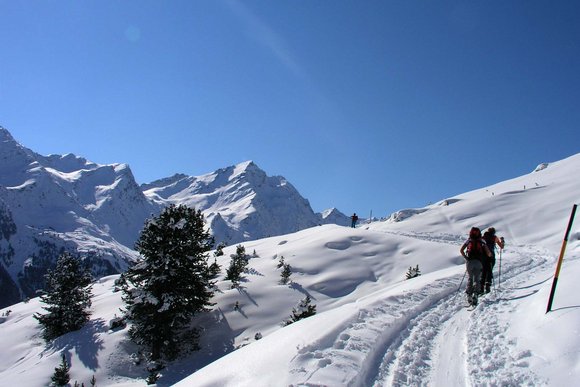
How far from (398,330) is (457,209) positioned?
4383 cm

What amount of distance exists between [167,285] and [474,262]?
15676 mm

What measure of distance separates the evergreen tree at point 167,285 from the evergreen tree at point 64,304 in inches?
242

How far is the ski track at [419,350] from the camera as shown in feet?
23.4

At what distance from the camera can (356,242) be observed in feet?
113

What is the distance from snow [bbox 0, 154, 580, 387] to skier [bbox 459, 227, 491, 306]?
0.43 m

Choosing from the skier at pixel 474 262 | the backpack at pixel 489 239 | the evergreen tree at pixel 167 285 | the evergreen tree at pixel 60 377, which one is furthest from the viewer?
the evergreen tree at pixel 167 285

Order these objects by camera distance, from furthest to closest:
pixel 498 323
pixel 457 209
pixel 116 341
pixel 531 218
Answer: pixel 457 209, pixel 531 218, pixel 116 341, pixel 498 323

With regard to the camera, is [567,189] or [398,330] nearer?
[398,330]

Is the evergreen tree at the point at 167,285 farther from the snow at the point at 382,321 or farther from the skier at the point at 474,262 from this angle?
the skier at the point at 474,262

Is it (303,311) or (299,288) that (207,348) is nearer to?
(303,311)

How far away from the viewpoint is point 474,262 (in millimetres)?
12891

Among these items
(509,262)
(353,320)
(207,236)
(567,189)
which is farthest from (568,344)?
(567,189)

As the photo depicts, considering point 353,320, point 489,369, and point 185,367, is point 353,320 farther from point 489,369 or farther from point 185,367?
point 185,367

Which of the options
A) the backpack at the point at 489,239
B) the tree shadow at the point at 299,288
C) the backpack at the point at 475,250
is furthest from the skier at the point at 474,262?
the tree shadow at the point at 299,288
